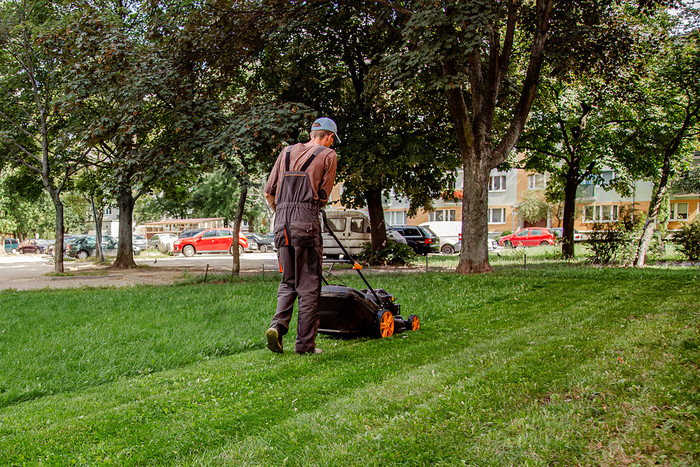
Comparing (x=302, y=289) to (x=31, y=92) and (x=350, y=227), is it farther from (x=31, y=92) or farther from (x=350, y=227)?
(x=350, y=227)

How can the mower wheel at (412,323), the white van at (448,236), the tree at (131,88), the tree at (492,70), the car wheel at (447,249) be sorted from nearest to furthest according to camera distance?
the mower wheel at (412,323) → the tree at (492,70) → the tree at (131,88) → the car wheel at (447,249) → the white van at (448,236)

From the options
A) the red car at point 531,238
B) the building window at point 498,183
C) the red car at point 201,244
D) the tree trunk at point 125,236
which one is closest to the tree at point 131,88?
the tree trunk at point 125,236

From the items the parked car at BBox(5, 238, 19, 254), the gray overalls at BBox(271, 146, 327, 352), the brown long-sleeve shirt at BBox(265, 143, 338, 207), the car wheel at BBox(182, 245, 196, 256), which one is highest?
the brown long-sleeve shirt at BBox(265, 143, 338, 207)

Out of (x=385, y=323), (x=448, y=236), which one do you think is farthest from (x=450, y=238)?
A: (x=385, y=323)

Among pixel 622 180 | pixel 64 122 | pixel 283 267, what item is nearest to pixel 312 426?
pixel 283 267

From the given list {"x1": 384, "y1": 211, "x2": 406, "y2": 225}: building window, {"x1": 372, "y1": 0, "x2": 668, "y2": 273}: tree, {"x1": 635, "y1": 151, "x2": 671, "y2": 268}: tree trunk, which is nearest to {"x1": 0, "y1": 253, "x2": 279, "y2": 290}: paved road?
{"x1": 372, "y1": 0, "x2": 668, "y2": 273}: tree

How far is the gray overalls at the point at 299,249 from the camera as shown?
505 cm

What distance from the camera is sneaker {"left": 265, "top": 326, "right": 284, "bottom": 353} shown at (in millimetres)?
5172

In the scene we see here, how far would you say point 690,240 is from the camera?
2194 cm

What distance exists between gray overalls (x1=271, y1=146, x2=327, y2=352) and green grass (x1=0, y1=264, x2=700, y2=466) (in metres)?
0.36

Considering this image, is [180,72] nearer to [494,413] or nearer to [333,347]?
[333,347]

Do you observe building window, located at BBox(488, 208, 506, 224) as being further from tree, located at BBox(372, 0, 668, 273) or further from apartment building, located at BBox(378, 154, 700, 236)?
tree, located at BBox(372, 0, 668, 273)

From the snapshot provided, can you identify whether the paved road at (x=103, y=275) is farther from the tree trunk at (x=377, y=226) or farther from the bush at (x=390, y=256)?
the tree trunk at (x=377, y=226)

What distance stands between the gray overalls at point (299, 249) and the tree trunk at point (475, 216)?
9.78 meters
